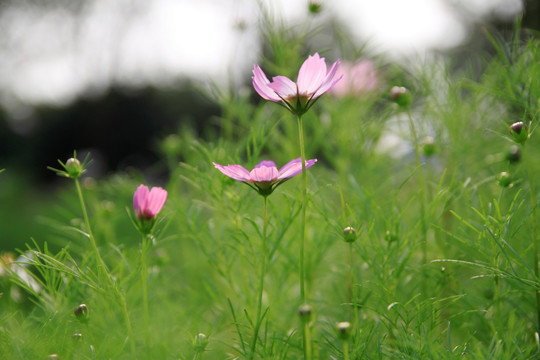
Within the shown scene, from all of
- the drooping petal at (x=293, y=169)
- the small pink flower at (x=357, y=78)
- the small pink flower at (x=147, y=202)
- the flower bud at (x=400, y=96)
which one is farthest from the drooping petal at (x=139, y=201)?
the small pink flower at (x=357, y=78)

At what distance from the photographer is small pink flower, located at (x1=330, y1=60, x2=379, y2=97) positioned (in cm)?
84

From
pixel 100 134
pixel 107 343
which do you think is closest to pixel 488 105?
pixel 107 343

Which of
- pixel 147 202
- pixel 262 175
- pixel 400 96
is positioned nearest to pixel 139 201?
pixel 147 202

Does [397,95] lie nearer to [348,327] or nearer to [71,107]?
[348,327]

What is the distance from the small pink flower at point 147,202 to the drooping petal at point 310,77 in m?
0.15

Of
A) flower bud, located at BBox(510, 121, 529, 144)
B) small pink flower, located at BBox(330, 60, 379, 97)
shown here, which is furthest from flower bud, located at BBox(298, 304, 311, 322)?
small pink flower, located at BBox(330, 60, 379, 97)

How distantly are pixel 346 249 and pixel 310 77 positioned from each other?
1.19 feet

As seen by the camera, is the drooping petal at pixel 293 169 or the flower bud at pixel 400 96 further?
the flower bud at pixel 400 96

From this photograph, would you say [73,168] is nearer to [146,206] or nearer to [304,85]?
[146,206]

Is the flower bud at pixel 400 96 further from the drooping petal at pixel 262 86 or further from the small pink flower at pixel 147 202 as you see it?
the small pink flower at pixel 147 202

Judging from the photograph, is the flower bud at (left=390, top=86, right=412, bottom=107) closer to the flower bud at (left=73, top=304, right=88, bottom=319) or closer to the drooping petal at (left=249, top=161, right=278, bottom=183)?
the drooping petal at (left=249, top=161, right=278, bottom=183)

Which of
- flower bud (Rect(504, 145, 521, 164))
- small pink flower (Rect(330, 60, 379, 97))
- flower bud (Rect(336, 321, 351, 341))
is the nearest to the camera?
flower bud (Rect(336, 321, 351, 341))

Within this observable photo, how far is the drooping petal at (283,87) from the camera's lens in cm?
43

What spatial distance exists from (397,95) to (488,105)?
29 cm
